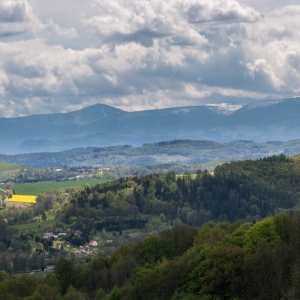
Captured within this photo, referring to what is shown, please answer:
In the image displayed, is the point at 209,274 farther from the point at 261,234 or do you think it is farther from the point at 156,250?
the point at 156,250

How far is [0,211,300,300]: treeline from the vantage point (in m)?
69.4

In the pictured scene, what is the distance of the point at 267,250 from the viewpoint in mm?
72562

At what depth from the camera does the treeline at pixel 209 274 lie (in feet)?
228

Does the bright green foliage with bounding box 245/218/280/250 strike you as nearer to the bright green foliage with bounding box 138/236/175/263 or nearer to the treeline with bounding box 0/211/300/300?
the treeline with bounding box 0/211/300/300

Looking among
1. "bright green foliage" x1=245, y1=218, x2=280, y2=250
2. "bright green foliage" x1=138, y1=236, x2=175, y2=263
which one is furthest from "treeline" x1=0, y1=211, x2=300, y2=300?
"bright green foliage" x1=138, y1=236, x2=175, y2=263

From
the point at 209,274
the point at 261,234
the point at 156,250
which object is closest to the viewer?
the point at 209,274

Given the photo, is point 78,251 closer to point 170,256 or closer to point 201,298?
point 170,256

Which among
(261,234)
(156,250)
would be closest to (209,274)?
(261,234)

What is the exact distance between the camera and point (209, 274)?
72438mm

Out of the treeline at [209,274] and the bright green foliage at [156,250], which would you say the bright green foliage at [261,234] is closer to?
the treeline at [209,274]

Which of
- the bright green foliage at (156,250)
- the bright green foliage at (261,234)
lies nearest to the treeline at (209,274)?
the bright green foliage at (261,234)

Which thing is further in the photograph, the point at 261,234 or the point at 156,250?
the point at 156,250

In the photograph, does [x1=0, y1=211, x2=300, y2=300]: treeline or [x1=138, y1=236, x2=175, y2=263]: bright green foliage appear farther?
[x1=138, y1=236, x2=175, y2=263]: bright green foliage

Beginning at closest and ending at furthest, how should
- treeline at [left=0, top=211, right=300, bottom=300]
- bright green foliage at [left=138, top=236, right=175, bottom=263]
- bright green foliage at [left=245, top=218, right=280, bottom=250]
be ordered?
treeline at [left=0, top=211, right=300, bottom=300]
bright green foliage at [left=245, top=218, right=280, bottom=250]
bright green foliage at [left=138, top=236, right=175, bottom=263]
